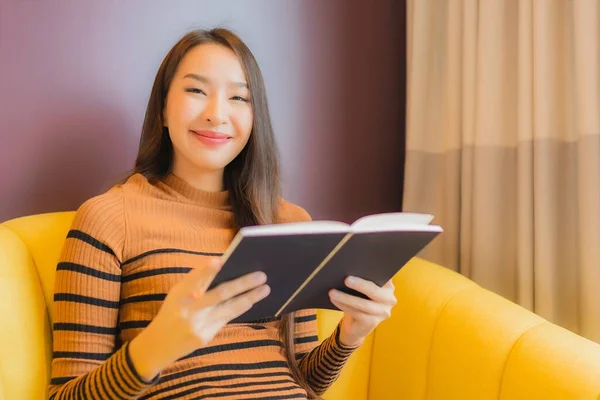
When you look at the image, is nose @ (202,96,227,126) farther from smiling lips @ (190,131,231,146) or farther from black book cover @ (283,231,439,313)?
black book cover @ (283,231,439,313)

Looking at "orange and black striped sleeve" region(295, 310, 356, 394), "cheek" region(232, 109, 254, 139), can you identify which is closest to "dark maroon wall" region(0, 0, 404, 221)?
"cheek" region(232, 109, 254, 139)

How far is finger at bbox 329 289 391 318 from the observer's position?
1.00m

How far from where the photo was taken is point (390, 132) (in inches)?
75.8

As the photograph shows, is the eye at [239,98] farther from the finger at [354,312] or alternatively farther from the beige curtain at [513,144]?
the beige curtain at [513,144]

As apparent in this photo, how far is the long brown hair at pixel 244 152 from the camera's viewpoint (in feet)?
4.17

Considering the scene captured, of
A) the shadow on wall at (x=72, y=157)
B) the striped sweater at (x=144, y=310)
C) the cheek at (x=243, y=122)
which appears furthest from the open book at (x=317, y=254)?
the shadow on wall at (x=72, y=157)

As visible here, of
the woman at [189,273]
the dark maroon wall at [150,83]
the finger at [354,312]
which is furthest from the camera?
the dark maroon wall at [150,83]

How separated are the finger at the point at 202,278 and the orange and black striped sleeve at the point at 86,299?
0.80 ft

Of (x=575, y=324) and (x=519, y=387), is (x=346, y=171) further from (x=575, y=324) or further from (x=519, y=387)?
(x=519, y=387)

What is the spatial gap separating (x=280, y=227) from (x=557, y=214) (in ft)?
3.05

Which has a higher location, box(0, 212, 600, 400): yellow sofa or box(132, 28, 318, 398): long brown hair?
box(132, 28, 318, 398): long brown hair

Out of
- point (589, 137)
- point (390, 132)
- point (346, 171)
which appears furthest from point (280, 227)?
A: point (390, 132)

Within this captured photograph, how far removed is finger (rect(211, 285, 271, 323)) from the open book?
0.02 metres

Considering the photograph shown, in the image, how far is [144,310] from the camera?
3.71ft
